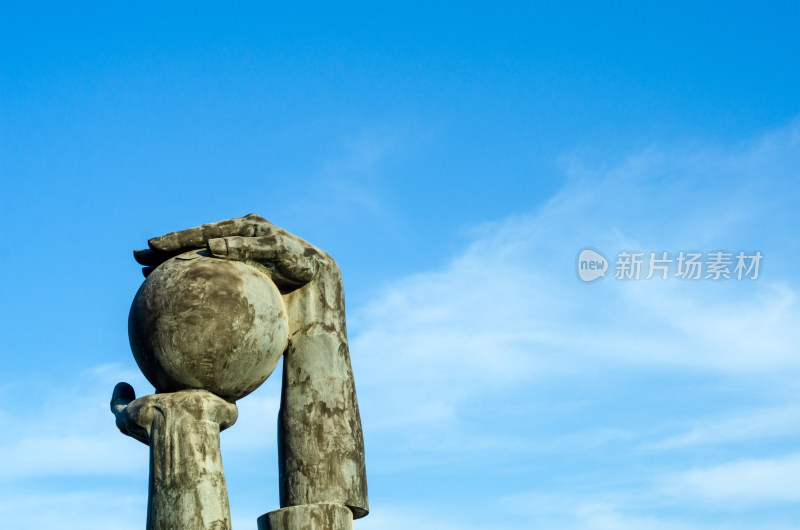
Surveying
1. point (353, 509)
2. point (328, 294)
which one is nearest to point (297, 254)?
point (328, 294)

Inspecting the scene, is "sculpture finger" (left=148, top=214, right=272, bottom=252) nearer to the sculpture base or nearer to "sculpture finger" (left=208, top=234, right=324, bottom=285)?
"sculpture finger" (left=208, top=234, right=324, bottom=285)

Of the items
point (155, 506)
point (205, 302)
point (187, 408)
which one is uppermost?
point (205, 302)

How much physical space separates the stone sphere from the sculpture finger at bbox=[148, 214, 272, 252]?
428mm

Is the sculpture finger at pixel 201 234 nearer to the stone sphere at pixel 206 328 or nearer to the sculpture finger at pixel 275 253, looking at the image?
the sculpture finger at pixel 275 253

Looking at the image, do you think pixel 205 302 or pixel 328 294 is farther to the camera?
pixel 328 294

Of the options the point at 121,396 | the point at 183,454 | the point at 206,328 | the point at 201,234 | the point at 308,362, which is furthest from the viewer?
the point at 201,234

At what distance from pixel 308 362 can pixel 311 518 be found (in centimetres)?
127

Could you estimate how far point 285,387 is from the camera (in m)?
9.22

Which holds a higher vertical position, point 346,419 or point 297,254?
point 297,254

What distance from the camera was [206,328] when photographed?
855 cm

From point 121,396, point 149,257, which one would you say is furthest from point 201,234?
point 121,396

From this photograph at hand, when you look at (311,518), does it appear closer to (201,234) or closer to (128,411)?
(128,411)

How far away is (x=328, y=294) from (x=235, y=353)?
1.13 meters

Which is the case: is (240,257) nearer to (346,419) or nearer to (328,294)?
(328,294)
